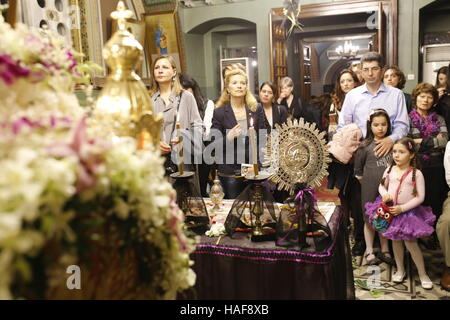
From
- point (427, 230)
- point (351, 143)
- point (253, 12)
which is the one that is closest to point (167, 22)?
point (253, 12)

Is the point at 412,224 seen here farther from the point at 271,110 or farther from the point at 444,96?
the point at 271,110

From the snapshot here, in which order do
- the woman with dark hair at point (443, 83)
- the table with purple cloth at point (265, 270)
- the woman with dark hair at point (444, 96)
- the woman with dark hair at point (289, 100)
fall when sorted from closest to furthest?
the table with purple cloth at point (265, 270), the woman with dark hair at point (444, 96), the woman with dark hair at point (443, 83), the woman with dark hair at point (289, 100)

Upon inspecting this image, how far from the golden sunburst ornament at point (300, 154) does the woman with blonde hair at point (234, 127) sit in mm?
1084

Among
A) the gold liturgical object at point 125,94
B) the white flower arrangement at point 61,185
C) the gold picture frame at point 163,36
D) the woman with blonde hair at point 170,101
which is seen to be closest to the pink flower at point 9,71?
the white flower arrangement at point 61,185

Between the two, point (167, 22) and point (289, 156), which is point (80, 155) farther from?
point (167, 22)

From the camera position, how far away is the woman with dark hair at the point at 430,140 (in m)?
3.68

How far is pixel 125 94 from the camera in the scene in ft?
4.10

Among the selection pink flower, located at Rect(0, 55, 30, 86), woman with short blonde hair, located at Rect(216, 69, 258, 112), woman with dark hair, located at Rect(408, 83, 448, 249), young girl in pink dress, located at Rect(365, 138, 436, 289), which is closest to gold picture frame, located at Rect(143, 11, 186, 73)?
woman with short blonde hair, located at Rect(216, 69, 258, 112)

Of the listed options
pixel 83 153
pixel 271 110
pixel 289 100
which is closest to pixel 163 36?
pixel 289 100

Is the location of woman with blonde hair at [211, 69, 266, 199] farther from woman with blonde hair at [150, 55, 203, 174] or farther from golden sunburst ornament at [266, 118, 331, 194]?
golden sunburst ornament at [266, 118, 331, 194]

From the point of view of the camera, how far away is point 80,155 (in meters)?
0.78

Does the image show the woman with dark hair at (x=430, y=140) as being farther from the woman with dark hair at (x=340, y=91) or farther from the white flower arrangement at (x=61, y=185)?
the white flower arrangement at (x=61, y=185)

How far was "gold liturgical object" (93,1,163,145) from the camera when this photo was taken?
1.22 m
